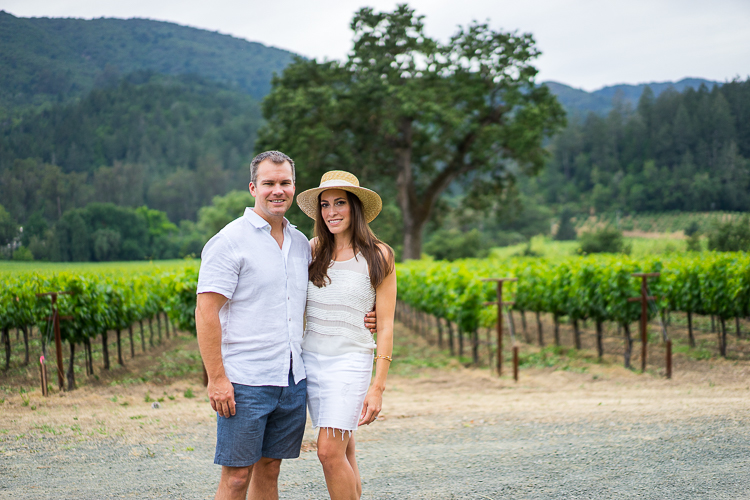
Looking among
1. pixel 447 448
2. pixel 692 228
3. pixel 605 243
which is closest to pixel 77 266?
pixel 447 448

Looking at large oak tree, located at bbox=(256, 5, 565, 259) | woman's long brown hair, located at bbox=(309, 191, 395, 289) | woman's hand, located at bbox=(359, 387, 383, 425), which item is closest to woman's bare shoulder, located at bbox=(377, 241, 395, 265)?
woman's long brown hair, located at bbox=(309, 191, 395, 289)

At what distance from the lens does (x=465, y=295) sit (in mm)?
10453

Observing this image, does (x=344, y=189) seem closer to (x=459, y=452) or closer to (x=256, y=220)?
(x=256, y=220)

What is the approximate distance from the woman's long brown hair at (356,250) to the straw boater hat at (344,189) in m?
0.05

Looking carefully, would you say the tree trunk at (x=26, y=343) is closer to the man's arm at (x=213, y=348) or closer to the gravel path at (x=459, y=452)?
the gravel path at (x=459, y=452)

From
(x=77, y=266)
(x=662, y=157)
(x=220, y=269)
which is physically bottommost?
(x=77, y=266)

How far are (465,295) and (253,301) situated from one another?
8.53 m

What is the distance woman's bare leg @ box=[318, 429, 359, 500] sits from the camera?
90.4 inches

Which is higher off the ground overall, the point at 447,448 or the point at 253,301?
the point at 253,301

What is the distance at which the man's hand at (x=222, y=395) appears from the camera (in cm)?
215

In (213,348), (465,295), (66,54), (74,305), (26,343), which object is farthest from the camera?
(66,54)

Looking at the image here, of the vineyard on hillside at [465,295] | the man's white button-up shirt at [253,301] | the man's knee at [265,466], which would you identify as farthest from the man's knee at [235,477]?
the vineyard on hillside at [465,295]

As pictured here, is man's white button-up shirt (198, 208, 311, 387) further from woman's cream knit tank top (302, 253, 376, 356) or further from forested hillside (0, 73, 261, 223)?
forested hillside (0, 73, 261, 223)

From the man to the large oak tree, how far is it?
21.2m
